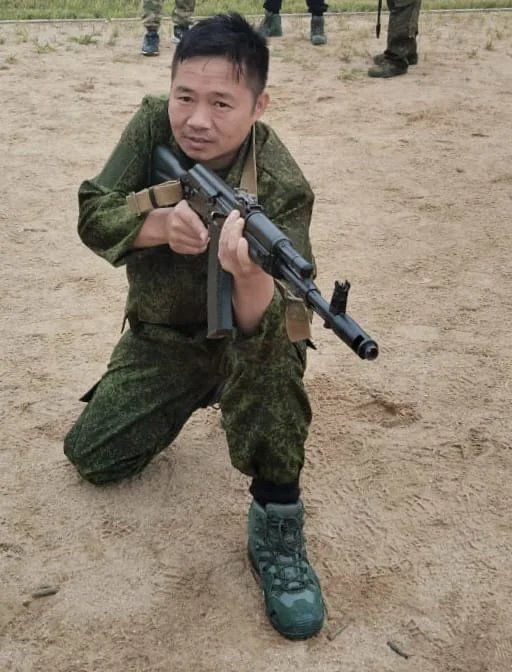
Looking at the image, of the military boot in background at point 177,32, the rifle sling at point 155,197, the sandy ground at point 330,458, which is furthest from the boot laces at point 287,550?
the military boot in background at point 177,32

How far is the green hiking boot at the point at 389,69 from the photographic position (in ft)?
24.6

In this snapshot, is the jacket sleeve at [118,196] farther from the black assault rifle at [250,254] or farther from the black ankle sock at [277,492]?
the black ankle sock at [277,492]

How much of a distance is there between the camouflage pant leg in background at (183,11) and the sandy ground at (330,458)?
270 centimetres

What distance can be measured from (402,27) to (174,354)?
18.2 feet

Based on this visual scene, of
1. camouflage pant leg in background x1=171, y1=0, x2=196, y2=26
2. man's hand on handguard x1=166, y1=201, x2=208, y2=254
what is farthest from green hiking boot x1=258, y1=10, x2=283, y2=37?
man's hand on handguard x1=166, y1=201, x2=208, y2=254

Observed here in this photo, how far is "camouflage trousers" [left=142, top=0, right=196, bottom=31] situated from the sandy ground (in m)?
2.36

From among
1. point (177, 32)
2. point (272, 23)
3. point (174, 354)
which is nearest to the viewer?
point (174, 354)

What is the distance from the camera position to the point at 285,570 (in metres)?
2.49

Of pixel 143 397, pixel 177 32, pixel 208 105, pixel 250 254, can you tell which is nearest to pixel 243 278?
pixel 250 254

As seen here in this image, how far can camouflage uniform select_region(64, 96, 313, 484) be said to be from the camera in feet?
8.09

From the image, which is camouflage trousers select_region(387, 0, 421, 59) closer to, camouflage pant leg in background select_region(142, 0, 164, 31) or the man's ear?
camouflage pant leg in background select_region(142, 0, 164, 31)

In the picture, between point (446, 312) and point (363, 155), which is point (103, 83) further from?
point (446, 312)

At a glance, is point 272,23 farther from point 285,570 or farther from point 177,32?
point 285,570

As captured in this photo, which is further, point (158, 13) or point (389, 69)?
point (158, 13)
